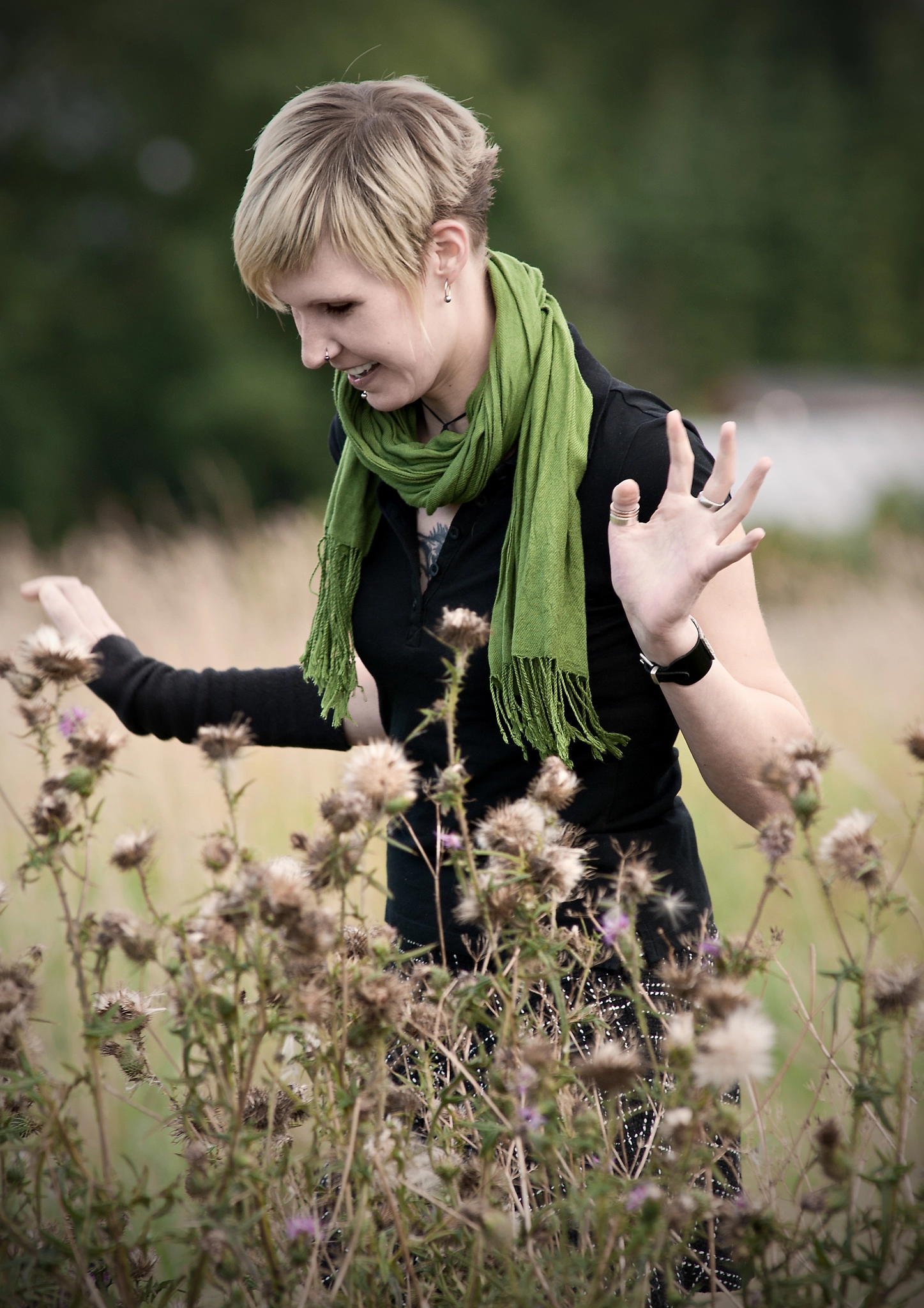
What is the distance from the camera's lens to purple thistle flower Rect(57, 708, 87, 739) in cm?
137

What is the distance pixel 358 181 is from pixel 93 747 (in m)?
1.01

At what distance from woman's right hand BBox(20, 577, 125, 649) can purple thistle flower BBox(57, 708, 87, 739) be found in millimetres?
947

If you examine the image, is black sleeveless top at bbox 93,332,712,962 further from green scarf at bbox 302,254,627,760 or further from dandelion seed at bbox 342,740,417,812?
dandelion seed at bbox 342,740,417,812

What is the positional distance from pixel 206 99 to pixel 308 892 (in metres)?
Result: 21.2

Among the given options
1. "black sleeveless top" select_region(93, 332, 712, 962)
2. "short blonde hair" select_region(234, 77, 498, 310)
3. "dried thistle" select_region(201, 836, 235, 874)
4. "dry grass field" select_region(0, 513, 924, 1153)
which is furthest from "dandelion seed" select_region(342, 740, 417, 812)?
"short blonde hair" select_region(234, 77, 498, 310)

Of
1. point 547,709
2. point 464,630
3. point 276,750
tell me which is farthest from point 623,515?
point 276,750

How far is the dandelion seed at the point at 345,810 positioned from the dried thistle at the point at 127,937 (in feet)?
0.71

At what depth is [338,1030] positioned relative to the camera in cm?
129

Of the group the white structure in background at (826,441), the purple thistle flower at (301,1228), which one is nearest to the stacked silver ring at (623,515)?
the purple thistle flower at (301,1228)

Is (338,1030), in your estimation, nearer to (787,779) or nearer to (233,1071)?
(233,1071)

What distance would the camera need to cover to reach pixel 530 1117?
1.28 m

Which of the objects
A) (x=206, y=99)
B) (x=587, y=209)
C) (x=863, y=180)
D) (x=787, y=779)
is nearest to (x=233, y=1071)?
(x=787, y=779)

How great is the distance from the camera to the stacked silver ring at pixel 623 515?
5.79ft

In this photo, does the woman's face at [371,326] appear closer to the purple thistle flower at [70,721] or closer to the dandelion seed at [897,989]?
the purple thistle flower at [70,721]
